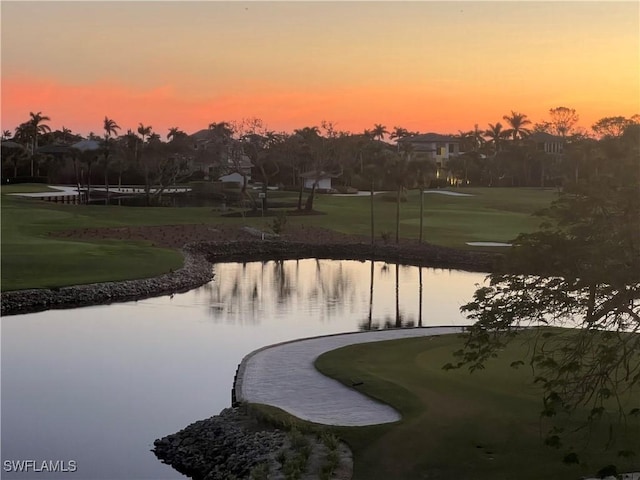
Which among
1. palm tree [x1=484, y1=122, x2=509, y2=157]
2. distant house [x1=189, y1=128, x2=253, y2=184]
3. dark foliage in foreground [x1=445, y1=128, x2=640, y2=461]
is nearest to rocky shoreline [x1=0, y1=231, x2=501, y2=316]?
dark foliage in foreground [x1=445, y1=128, x2=640, y2=461]

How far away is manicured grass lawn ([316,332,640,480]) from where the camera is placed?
12867mm

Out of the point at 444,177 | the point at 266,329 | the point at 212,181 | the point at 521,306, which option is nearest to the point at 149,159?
the point at 212,181

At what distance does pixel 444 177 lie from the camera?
11588 cm

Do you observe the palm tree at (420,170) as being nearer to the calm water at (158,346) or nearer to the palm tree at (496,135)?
the calm water at (158,346)

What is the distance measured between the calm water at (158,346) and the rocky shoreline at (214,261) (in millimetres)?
1175

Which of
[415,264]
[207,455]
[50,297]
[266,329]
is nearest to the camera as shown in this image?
[207,455]

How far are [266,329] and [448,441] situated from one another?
1365 cm

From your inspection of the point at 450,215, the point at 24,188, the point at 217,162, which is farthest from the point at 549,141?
the point at 24,188

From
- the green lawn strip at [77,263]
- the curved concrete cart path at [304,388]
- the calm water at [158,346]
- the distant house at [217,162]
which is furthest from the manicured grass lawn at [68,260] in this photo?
the distant house at [217,162]

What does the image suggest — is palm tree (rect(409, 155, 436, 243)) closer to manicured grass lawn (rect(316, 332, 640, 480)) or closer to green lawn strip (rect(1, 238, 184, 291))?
green lawn strip (rect(1, 238, 184, 291))

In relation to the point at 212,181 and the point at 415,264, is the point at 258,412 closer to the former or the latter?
the point at 415,264

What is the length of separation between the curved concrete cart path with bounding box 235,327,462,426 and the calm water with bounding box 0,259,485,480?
0.86 meters

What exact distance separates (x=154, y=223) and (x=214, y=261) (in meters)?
14.8

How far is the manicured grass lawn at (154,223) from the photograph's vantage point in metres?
36.7
